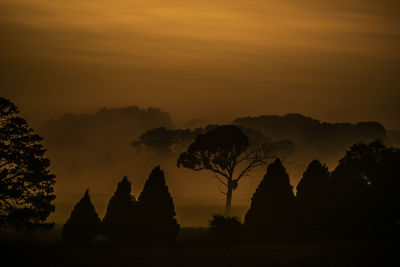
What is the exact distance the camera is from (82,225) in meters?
55.5

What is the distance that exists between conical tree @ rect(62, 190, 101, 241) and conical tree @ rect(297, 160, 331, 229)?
695 inches

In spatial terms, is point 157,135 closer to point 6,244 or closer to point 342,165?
point 342,165

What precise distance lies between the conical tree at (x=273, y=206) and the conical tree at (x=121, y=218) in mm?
10167

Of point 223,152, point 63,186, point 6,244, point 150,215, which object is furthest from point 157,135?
point 6,244

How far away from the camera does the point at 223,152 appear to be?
85.6 meters

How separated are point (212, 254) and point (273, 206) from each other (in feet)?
44.9

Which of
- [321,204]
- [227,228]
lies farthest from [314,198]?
[227,228]

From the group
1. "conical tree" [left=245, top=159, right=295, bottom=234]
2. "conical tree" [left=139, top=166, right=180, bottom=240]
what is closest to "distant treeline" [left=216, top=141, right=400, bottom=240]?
"conical tree" [left=245, top=159, right=295, bottom=234]

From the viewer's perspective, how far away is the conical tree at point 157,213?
5616 centimetres

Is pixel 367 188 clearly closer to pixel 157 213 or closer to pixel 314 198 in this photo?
pixel 314 198

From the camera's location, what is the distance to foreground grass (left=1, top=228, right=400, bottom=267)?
41.2m

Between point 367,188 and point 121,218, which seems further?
point 367,188

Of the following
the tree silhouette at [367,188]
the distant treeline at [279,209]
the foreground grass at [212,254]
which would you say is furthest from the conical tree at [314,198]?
the foreground grass at [212,254]

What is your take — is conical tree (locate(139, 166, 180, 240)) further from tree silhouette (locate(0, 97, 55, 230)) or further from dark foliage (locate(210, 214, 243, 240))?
tree silhouette (locate(0, 97, 55, 230))
